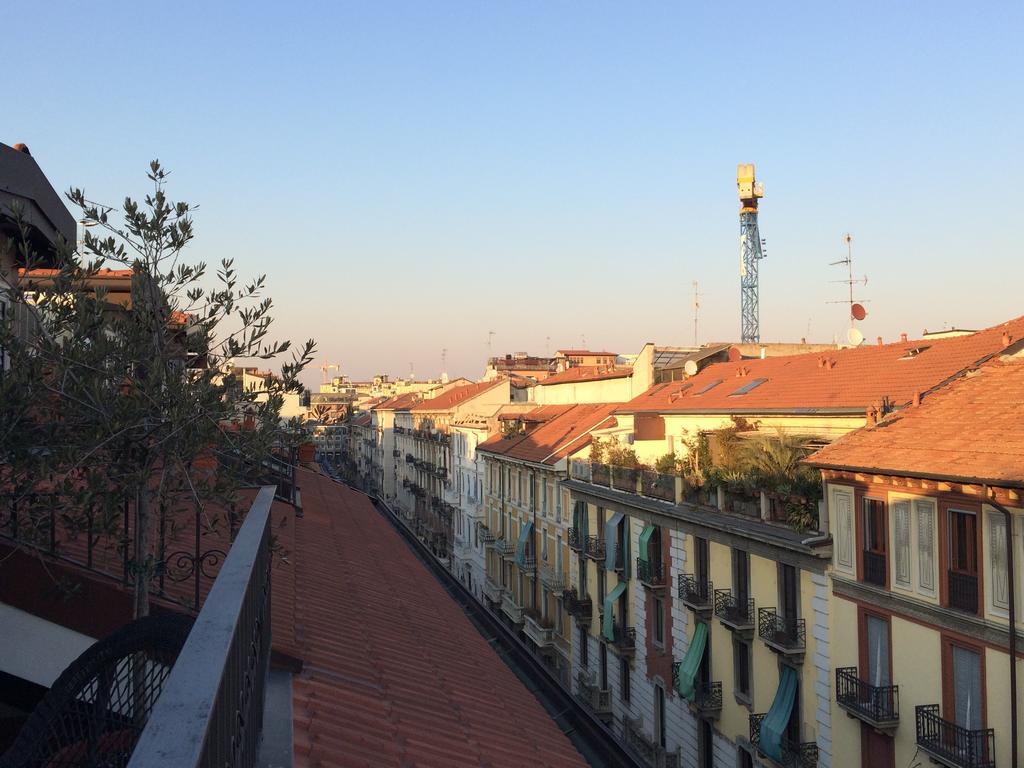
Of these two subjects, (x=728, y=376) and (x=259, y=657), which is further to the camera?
(x=728, y=376)

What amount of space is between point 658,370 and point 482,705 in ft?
118

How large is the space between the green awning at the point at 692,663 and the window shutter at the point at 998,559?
35.7 ft

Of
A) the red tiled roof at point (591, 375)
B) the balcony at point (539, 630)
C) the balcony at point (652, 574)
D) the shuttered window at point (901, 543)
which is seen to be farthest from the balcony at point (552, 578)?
the shuttered window at point (901, 543)

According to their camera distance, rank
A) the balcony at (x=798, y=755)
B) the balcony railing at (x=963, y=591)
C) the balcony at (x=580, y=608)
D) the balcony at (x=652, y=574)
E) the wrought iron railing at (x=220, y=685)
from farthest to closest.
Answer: the balcony at (x=580, y=608), the balcony at (x=652, y=574), the balcony at (x=798, y=755), the balcony railing at (x=963, y=591), the wrought iron railing at (x=220, y=685)

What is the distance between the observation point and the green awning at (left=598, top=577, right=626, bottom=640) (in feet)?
101

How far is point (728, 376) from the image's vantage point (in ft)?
104

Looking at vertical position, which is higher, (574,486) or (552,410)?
(552,410)

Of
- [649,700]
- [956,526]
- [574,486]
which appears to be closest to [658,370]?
[574,486]

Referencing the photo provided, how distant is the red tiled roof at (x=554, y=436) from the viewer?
125 feet

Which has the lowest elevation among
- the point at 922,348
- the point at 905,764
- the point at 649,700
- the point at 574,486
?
the point at 649,700

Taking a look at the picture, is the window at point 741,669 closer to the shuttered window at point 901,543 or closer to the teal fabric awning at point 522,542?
the shuttered window at point 901,543

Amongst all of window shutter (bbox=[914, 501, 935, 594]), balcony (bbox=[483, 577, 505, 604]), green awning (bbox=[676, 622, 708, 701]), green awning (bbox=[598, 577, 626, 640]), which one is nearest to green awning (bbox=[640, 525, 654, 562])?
green awning (bbox=[598, 577, 626, 640])

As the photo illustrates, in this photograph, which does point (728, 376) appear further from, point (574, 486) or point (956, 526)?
point (956, 526)

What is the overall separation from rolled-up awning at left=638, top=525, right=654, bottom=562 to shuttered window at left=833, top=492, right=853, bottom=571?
31.2ft
